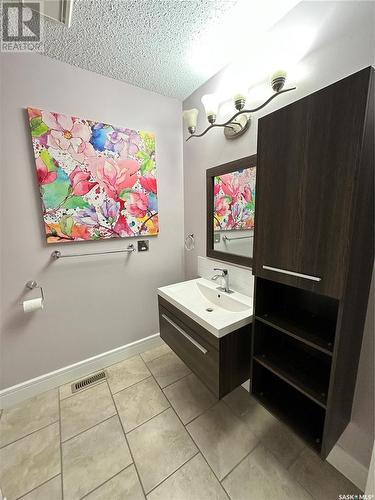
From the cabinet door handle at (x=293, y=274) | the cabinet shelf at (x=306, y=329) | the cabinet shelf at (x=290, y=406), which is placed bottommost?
the cabinet shelf at (x=290, y=406)

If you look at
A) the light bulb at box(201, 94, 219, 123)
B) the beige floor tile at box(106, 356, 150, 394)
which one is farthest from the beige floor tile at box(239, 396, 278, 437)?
the light bulb at box(201, 94, 219, 123)

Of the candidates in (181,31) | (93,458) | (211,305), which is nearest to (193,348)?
(211,305)

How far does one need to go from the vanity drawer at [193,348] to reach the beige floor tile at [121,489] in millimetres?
572

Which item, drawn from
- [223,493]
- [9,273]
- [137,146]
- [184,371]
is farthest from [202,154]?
[223,493]

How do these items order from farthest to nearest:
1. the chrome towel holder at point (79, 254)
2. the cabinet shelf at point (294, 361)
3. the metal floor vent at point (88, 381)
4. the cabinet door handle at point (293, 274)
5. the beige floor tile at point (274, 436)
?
the metal floor vent at point (88, 381)
the chrome towel holder at point (79, 254)
the beige floor tile at point (274, 436)
the cabinet shelf at point (294, 361)
the cabinet door handle at point (293, 274)

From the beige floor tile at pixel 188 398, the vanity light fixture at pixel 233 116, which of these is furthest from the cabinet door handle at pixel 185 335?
the vanity light fixture at pixel 233 116

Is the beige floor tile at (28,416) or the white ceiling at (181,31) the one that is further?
the beige floor tile at (28,416)

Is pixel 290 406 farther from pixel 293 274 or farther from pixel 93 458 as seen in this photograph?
pixel 93 458

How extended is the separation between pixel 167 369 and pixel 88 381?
0.66 metres

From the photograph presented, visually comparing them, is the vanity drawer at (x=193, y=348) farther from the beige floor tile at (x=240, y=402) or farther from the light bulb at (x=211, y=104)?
the light bulb at (x=211, y=104)

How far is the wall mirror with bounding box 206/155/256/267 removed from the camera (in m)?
1.41

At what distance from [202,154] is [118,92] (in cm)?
81

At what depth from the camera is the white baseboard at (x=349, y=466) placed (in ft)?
3.27

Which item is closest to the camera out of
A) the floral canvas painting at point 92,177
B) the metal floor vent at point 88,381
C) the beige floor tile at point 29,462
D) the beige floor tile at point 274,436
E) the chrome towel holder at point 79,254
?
the beige floor tile at point 29,462
